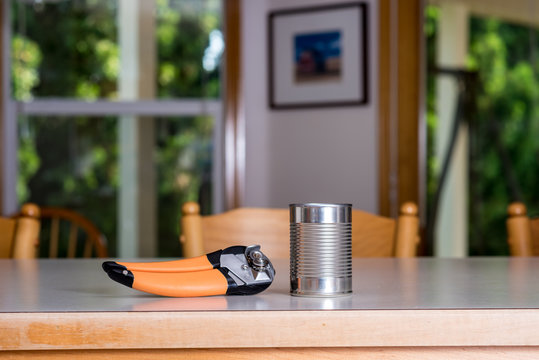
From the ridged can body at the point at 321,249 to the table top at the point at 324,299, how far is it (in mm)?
14

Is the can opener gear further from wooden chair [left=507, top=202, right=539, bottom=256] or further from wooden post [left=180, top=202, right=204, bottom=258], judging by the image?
wooden chair [left=507, top=202, right=539, bottom=256]

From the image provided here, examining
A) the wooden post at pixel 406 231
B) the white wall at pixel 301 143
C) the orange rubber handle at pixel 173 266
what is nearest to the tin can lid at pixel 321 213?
the orange rubber handle at pixel 173 266

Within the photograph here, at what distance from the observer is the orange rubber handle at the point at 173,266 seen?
25.7 inches

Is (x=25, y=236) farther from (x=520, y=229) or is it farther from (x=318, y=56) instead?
(x=318, y=56)

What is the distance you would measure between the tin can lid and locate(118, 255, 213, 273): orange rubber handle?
0.36 feet

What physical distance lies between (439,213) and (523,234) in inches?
122

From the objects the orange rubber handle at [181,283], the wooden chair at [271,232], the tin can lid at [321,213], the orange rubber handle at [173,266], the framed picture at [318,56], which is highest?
the framed picture at [318,56]

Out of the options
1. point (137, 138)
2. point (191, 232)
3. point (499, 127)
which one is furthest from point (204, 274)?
Answer: point (499, 127)

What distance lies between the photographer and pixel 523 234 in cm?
123

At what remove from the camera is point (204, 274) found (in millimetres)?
664

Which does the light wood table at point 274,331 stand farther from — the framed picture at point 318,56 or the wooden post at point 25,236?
the framed picture at point 318,56

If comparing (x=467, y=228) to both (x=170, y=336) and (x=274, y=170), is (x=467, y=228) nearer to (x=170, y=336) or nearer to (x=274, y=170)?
(x=274, y=170)

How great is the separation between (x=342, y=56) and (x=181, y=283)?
249cm

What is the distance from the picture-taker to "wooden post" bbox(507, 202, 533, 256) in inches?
48.2
